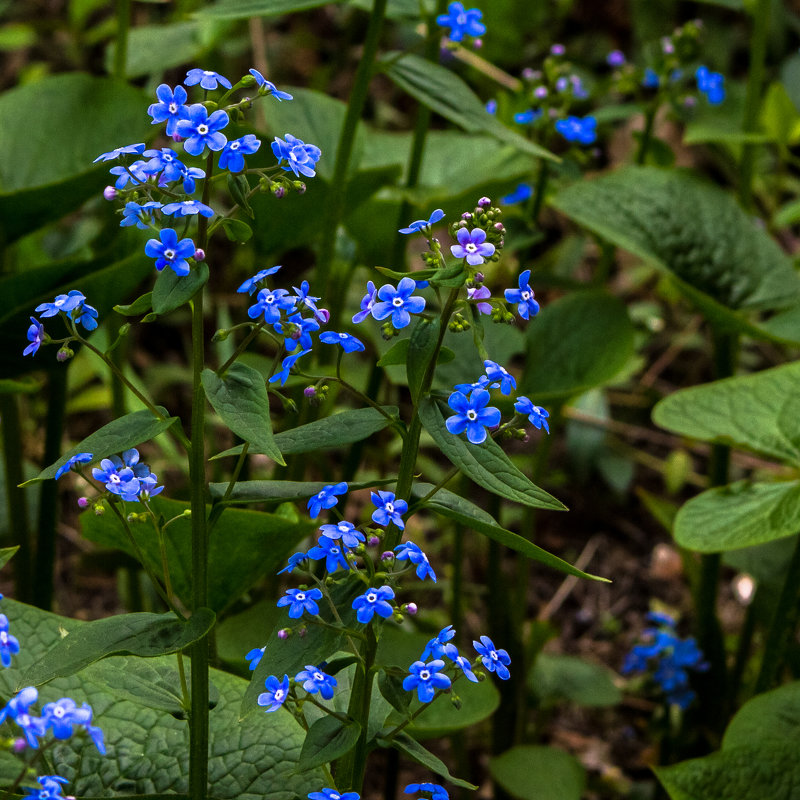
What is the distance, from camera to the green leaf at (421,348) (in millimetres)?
1154

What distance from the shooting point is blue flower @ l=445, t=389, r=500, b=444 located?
1.11 metres

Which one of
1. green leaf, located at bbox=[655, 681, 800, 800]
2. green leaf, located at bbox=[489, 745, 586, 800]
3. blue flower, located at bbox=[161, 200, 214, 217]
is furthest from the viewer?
green leaf, located at bbox=[489, 745, 586, 800]

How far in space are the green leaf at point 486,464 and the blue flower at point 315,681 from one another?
27 centimetres

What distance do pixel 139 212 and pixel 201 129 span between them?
0.11 metres

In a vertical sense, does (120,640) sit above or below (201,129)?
below

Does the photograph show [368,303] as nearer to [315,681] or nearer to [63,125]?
[315,681]

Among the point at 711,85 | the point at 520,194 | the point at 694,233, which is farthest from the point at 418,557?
the point at 711,85

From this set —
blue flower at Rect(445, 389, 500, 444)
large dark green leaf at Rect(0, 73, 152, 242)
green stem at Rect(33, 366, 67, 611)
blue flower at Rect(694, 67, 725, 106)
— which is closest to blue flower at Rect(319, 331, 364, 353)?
blue flower at Rect(445, 389, 500, 444)

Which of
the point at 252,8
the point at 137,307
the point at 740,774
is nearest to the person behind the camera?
the point at 137,307

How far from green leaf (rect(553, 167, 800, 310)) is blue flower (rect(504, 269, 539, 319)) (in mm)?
1341

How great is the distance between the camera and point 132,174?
1.16m

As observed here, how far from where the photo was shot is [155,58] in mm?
2650

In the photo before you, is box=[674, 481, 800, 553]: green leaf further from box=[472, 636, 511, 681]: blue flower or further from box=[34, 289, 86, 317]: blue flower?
box=[34, 289, 86, 317]: blue flower

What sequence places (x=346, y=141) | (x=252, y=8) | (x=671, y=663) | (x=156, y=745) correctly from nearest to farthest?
(x=156, y=745) → (x=252, y=8) → (x=346, y=141) → (x=671, y=663)
